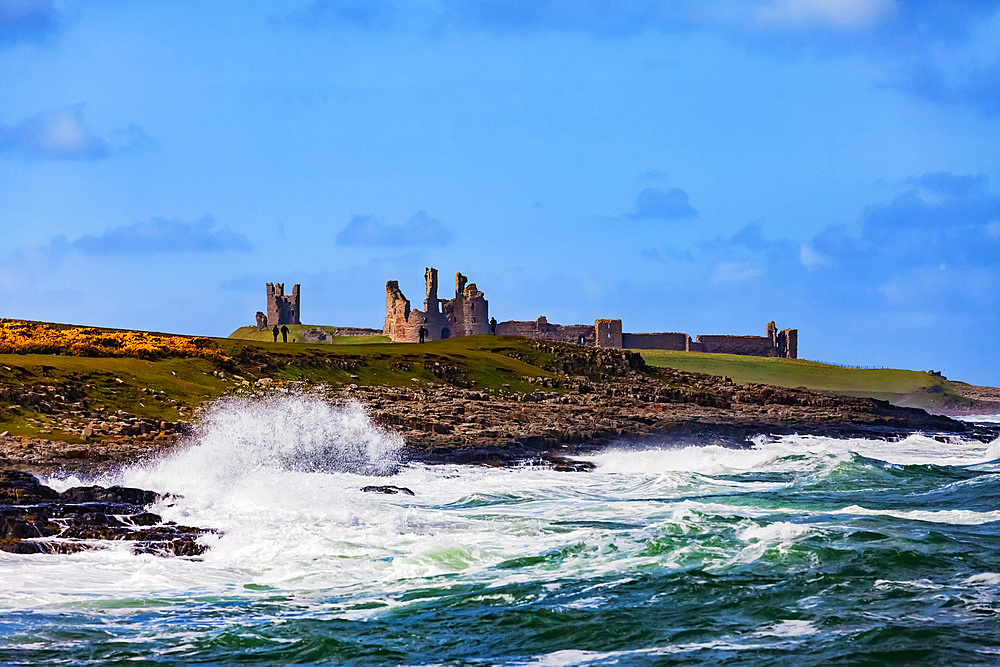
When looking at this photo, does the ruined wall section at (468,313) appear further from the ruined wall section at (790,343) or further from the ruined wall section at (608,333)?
the ruined wall section at (790,343)

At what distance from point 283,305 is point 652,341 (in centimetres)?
3874

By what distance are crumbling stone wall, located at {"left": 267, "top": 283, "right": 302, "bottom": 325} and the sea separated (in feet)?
298

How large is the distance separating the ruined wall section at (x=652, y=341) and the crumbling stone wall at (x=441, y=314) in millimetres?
15068

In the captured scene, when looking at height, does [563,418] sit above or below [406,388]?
below

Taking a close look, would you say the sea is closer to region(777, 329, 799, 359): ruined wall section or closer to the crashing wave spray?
the crashing wave spray

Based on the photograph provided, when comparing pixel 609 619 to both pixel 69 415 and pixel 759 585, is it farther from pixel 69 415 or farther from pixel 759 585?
pixel 69 415

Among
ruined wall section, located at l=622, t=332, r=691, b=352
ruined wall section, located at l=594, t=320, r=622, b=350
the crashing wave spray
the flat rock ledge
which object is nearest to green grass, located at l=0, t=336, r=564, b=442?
the crashing wave spray

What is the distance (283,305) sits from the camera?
116 metres

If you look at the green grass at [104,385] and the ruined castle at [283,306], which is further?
the ruined castle at [283,306]

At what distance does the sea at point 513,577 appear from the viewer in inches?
446

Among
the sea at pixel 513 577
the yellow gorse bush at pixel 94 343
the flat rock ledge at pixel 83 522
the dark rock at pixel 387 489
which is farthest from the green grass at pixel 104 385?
the dark rock at pixel 387 489

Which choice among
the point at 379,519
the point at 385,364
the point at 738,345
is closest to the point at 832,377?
the point at 738,345

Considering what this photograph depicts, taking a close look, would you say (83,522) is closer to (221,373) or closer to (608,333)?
(221,373)

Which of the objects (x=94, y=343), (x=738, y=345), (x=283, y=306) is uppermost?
(x=283, y=306)
